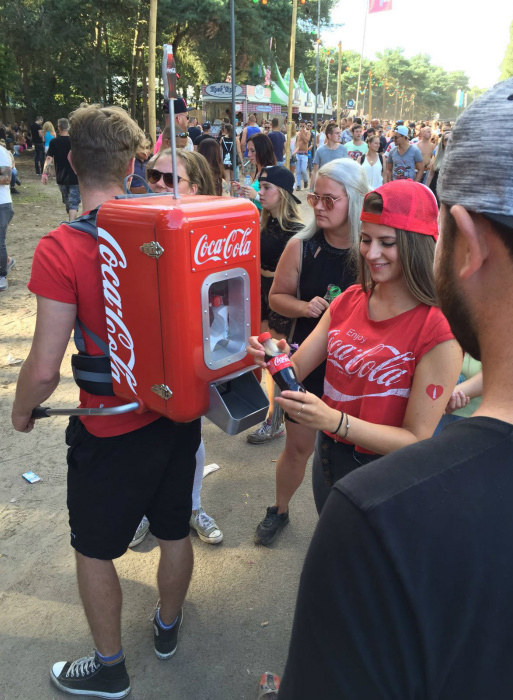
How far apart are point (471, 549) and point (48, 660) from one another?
2.23m

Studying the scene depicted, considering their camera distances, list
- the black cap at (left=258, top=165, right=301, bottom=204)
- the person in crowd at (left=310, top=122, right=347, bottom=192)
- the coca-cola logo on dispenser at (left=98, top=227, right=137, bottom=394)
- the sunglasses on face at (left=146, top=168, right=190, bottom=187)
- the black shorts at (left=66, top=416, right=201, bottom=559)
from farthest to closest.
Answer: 1. the person in crowd at (left=310, top=122, right=347, bottom=192)
2. the black cap at (left=258, top=165, right=301, bottom=204)
3. the sunglasses on face at (left=146, top=168, right=190, bottom=187)
4. the black shorts at (left=66, top=416, right=201, bottom=559)
5. the coca-cola logo on dispenser at (left=98, top=227, right=137, bottom=394)

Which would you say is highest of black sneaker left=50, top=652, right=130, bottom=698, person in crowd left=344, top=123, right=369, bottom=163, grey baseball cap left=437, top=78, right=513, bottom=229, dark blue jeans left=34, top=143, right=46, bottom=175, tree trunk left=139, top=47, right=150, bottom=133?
tree trunk left=139, top=47, right=150, bottom=133

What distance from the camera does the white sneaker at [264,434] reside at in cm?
384

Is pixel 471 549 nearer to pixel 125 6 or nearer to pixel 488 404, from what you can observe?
pixel 488 404

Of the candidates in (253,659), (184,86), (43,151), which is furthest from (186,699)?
(184,86)

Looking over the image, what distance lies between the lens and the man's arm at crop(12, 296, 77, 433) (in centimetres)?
162

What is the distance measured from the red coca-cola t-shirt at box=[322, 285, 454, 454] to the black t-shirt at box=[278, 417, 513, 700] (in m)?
1.06

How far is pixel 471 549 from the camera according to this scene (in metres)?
0.58

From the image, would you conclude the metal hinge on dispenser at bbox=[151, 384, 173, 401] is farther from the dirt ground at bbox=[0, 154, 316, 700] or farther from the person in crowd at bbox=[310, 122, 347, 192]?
the person in crowd at bbox=[310, 122, 347, 192]

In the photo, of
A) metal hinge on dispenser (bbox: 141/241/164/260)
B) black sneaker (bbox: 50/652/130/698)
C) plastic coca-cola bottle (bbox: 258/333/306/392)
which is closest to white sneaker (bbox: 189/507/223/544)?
black sneaker (bbox: 50/652/130/698)

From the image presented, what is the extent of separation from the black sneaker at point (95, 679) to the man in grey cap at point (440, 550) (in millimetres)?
1678

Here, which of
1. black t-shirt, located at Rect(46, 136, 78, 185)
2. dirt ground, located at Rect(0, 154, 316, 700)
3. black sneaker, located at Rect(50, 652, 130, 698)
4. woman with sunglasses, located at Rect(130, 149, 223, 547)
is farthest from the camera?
black t-shirt, located at Rect(46, 136, 78, 185)

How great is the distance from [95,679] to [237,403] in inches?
48.7

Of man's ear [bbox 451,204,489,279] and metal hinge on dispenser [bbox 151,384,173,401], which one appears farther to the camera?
metal hinge on dispenser [bbox 151,384,173,401]
